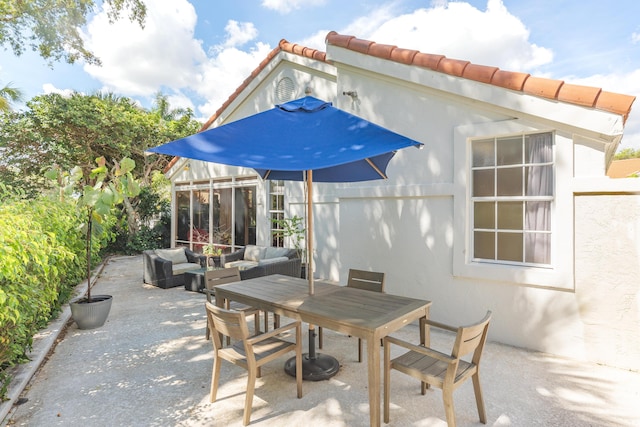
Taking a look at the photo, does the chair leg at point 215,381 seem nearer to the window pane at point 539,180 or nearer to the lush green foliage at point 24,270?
the lush green foliage at point 24,270

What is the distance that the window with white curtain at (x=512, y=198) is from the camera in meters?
4.29

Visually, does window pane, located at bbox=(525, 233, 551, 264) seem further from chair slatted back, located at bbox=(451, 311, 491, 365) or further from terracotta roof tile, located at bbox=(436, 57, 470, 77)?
terracotta roof tile, located at bbox=(436, 57, 470, 77)

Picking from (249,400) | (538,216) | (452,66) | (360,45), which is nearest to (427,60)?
(452,66)

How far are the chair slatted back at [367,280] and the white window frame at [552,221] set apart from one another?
1485 mm

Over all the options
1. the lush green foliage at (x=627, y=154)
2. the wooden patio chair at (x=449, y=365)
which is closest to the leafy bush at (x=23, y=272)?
the wooden patio chair at (x=449, y=365)

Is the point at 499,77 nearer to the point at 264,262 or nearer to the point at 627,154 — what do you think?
the point at 264,262

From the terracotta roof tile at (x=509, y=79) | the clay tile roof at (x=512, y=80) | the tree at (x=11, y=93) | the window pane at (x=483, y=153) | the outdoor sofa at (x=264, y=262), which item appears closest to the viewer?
the clay tile roof at (x=512, y=80)

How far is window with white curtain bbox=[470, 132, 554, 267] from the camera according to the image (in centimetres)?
429

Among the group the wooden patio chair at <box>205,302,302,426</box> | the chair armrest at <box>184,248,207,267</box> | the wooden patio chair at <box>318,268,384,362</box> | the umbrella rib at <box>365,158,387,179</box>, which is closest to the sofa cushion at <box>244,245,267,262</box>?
the chair armrest at <box>184,248,207,267</box>

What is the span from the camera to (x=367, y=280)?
14.1 feet

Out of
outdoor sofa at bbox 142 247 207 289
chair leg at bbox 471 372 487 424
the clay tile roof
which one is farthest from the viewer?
outdoor sofa at bbox 142 247 207 289

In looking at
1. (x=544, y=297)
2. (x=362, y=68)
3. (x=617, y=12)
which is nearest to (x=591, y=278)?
(x=544, y=297)

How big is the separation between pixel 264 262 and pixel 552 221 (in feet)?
17.5

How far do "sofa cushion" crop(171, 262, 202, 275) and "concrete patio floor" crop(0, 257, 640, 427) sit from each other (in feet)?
11.6
